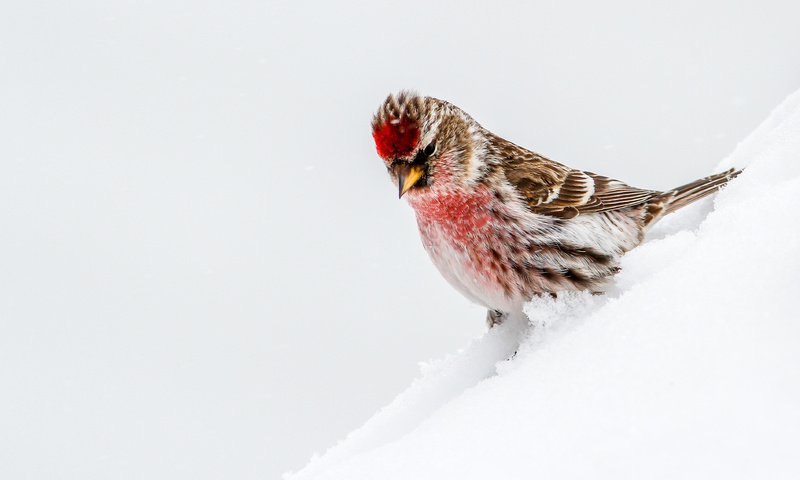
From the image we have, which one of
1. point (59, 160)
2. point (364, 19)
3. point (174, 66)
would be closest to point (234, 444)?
point (59, 160)

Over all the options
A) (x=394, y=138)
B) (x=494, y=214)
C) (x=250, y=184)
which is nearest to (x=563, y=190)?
(x=494, y=214)

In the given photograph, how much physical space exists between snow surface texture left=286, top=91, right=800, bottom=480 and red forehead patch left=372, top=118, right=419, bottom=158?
114 cm

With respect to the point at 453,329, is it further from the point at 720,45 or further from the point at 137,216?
the point at 720,45

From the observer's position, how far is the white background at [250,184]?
43.6 ft

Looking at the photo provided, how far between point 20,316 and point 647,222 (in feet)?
50.5

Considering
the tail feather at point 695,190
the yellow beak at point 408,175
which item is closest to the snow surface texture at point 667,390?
the tail feather at point 695,190

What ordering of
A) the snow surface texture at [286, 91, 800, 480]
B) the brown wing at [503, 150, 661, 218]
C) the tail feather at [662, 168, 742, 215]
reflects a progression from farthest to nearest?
the brown wing at [503, 150, 661, 218] < the tail feather at [662, 168, 742, 215] < the snow surface texture at [286, 91, 800, 480]

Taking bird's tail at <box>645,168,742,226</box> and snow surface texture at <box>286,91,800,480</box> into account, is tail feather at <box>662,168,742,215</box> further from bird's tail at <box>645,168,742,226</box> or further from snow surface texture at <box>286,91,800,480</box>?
snow surface texture at <box>286,91,800,480</box>

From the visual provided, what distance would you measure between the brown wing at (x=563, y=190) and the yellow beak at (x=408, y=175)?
36 cm

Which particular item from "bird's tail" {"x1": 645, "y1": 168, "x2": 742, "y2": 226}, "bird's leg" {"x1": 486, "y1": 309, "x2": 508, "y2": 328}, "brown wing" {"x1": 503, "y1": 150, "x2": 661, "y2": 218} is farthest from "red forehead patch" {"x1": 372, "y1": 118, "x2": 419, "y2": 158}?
"bird's tail" {"x1": 645, "y1": 168, "x2": 742, "y2": 226}

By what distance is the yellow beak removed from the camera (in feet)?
A: 11.5

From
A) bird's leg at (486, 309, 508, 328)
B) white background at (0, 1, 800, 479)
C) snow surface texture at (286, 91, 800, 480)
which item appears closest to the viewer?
snow surface texture at (286, 91, 800, 480)

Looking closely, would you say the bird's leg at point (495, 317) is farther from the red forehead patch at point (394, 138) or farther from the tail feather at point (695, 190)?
the tail feather at point (695, 190)

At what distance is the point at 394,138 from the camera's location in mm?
3504
